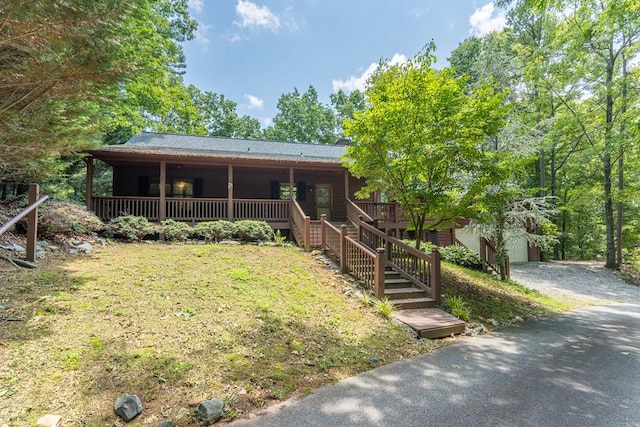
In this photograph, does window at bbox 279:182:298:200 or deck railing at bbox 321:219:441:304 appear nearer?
deck railing at bbox 321:219:441:304

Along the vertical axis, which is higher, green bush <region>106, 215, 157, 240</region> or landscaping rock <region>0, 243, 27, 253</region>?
green bush <region>106, 215, 157, 240</region>

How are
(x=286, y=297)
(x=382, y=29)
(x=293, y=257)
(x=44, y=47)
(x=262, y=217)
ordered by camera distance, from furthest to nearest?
1. (x=382, y=29)
2. (x=262, y=217)
3. (x=293, y=257)
4. (x=286, y=297)
5. (x=44, y=47)

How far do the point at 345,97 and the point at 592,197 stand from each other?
2939 centimetres

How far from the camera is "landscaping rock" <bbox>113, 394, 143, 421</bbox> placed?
2740mm

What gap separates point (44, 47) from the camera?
163 inches

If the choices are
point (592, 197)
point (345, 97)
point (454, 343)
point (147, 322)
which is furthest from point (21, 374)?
point (345, 97)

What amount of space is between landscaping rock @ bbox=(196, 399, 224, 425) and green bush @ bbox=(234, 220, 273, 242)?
7.86m

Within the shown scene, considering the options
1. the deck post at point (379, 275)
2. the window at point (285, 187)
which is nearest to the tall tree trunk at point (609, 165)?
the window at point (285, 187)

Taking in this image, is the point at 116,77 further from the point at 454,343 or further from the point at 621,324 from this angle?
the point at 621,324

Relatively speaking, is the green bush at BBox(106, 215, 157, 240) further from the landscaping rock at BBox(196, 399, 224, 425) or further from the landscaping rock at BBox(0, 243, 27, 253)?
the landscaping rock at BBox(196, 399, 224, 425)

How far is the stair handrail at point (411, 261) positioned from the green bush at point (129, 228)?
6.76 meters

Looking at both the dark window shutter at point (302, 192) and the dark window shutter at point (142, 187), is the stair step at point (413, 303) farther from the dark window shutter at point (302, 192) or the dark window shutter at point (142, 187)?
the dark window shutter at point (142, 187)

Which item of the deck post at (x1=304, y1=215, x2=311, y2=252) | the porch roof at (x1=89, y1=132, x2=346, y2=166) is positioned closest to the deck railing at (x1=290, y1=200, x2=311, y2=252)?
the deck post at (x1=304, y1=215, x2=311, y2=252)

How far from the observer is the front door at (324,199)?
15.7 meters
